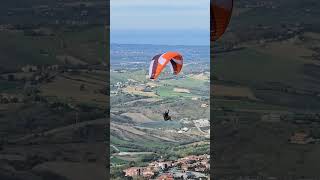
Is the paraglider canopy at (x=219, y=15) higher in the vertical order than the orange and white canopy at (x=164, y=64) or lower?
higher

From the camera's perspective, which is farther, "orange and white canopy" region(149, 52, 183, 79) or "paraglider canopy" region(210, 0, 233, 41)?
"orange and white canopy" region(149, 52, 183, 79)

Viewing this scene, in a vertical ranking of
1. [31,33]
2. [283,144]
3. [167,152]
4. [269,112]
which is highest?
[31,33]

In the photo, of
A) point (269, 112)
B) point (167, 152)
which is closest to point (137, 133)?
point (167, 152)

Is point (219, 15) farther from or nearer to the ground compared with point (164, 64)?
farther from the ground

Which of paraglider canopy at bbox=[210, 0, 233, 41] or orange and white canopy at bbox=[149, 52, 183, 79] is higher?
paraglider canopy at bbox=[210, 0, 233, 41]

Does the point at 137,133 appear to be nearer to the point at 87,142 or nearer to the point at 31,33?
the point at 87,142
